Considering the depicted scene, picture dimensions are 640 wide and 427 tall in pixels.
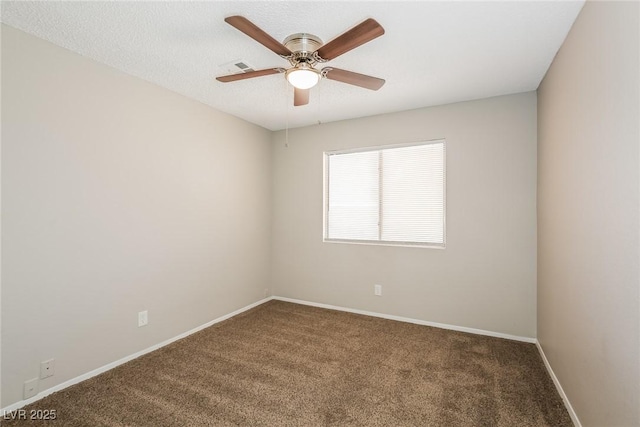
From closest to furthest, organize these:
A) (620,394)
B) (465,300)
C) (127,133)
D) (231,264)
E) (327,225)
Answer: (620,394)
(127,133)
(465,300)
(231,264)
(327,225)

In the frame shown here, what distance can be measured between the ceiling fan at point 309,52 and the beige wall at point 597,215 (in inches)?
43.5

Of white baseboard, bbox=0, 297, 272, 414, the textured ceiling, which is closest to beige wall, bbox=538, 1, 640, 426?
the textured ceiling

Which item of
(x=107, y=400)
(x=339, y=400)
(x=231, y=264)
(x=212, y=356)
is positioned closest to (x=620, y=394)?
(x=339, y=400)

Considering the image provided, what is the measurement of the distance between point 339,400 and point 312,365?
514mm

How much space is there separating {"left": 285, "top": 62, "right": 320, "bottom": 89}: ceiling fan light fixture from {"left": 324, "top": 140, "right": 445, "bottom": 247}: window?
6.39ft

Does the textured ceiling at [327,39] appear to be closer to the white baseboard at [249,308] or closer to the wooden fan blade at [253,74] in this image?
the wooden fan blade at [253,74]

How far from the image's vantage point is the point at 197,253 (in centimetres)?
332

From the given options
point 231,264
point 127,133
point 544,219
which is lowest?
point 231,264

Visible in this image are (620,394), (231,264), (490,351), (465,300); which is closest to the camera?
(620,394)

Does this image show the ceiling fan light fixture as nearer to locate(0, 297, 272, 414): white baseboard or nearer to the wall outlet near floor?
the wall outlet near floor

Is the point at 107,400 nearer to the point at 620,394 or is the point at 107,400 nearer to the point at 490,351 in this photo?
the point at 620,394

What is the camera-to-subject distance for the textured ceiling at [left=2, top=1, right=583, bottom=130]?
1791 millimetres

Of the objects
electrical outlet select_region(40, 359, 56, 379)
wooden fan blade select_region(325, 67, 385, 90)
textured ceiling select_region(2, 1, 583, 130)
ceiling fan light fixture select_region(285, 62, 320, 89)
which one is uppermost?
textured ceiling select_region(2, 1, 583, 130)

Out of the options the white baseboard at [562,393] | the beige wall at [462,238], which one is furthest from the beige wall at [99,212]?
the white baseboard at [562,393]
